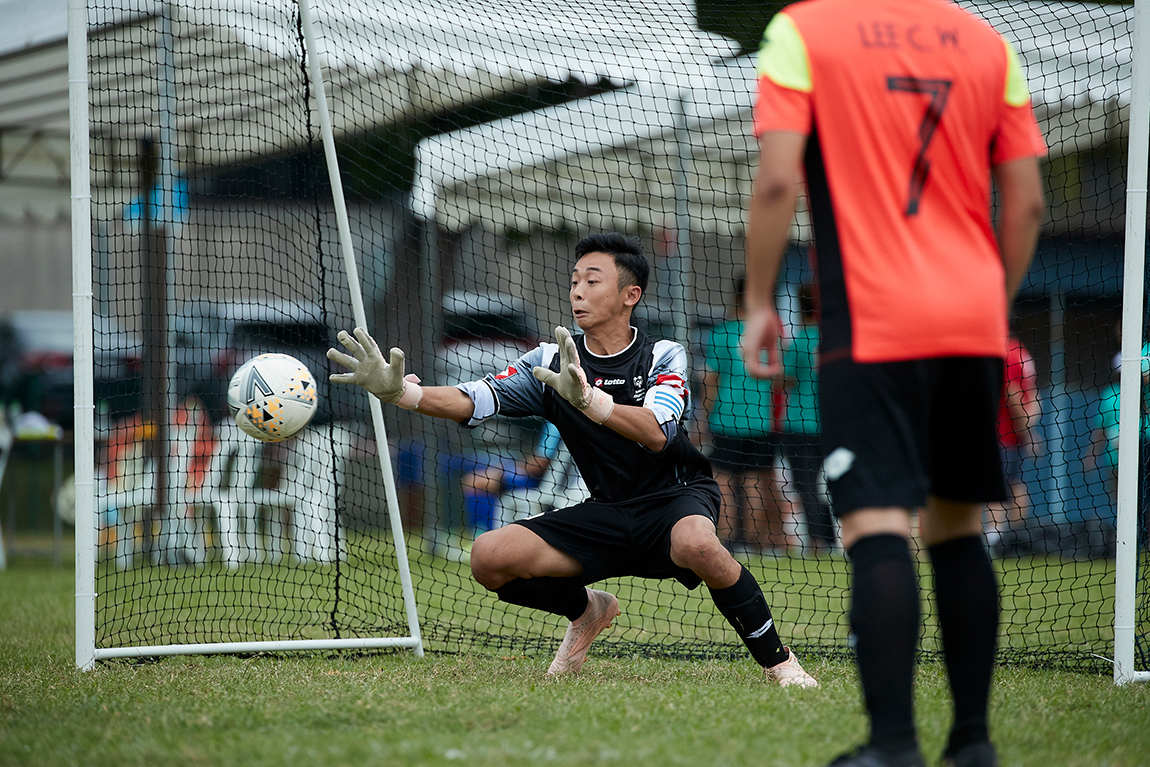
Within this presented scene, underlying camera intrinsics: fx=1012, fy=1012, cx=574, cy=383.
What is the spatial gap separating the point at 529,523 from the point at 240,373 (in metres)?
1.35

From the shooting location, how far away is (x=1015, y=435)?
7371 millimetres

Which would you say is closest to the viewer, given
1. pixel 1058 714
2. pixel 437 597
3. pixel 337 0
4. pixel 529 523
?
pixel 1058 714

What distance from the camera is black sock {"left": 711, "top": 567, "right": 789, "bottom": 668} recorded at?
3664mm

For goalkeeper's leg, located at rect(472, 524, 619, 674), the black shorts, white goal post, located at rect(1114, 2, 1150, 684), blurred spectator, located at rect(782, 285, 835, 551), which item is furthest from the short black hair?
the black shorts

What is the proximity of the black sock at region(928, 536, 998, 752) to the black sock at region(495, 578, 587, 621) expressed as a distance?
1.79 meters

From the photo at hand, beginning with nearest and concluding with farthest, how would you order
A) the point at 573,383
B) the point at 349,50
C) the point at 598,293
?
the point at 573,383 < the point at 598,293 < the point at 349,50

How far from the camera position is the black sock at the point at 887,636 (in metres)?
2.14

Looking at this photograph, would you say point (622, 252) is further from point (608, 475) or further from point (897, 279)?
point (897, 279)

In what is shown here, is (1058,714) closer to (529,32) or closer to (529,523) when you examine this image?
(529,523)

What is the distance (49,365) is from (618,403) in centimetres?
1226

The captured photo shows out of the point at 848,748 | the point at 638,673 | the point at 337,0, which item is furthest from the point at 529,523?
the point at 337,0

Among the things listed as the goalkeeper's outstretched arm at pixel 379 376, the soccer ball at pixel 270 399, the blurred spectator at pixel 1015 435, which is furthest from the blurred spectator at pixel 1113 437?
the soccer ball at pixel 270 399

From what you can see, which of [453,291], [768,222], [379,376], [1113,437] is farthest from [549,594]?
[1113,437]

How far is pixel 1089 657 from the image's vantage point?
420 cm
